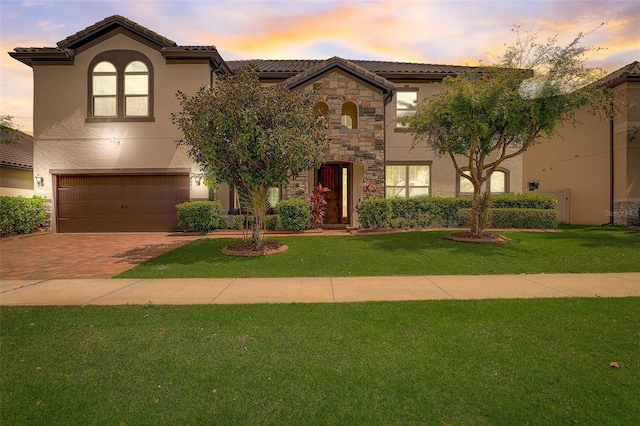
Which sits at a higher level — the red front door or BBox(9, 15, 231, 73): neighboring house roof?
BBox(9, 15, 231, 73): neighboring house roof

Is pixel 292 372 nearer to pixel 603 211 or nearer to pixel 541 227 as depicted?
pixel 541 227

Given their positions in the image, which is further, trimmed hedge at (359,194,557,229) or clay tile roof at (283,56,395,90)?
clay tile roof at (283,56,395,90)

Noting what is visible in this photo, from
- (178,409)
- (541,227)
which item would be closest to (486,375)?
(178,409)

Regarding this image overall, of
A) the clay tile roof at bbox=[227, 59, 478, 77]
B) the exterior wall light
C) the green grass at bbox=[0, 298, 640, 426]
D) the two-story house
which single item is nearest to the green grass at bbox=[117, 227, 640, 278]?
the green grass at bbox=[0, 298, 640, 426]

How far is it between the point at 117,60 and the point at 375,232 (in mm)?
13636

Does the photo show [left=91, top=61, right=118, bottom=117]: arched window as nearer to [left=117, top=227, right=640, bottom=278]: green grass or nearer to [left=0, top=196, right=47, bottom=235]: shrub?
[left=0, top=196, right=47, bottom=235]: shrub

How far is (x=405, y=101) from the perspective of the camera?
1766 centimetres

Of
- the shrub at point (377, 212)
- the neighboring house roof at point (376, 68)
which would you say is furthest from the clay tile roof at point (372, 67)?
the shrub at point (377, 212)

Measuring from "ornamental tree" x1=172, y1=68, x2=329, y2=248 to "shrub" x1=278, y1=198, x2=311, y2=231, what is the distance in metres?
3.41

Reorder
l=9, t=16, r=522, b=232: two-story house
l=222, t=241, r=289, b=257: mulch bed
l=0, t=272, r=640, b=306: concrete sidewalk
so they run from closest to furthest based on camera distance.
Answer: l=0, t=272, r=640, b=306: concrete sidewalk → l=222, t=241, r=289, b=257: mulch bed → l=9, t=16, r=522, b=232: two-story house

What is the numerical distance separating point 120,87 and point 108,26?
2.63m

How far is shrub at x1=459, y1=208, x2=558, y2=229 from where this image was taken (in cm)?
1454

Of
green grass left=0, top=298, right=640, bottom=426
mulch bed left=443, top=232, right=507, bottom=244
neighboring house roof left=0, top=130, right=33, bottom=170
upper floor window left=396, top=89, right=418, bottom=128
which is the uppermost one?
upper floor window left=396, top=89, right=418, bottom=128

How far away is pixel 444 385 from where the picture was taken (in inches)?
123
